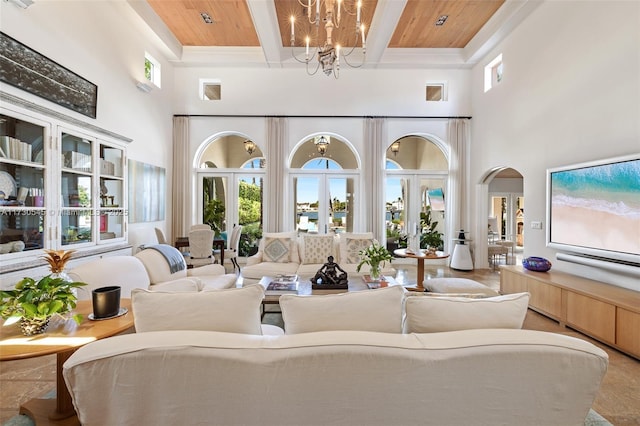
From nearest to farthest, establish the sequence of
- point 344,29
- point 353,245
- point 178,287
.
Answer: point 178,287 → point 353,245 → point 344,29

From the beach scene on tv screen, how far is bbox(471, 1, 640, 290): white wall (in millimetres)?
296

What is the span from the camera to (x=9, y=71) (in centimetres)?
302

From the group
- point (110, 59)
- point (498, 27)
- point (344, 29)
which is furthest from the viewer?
point (344, 29)

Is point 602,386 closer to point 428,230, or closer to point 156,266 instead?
point 156,266

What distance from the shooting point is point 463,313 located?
1.48 meters

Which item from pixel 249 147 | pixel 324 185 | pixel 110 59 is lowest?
pixel 324 185

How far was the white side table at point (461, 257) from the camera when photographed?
256 inches

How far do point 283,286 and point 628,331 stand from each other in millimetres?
3311

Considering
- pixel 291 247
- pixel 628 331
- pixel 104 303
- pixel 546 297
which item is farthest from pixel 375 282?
pixel 104 303

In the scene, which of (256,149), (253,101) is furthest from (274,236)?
(253,101)

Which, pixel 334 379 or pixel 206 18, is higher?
pixel 206 18

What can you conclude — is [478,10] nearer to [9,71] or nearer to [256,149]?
[256,149]

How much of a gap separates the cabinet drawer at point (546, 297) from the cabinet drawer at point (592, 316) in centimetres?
15

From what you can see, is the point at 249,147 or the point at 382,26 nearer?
the point at 382,26
